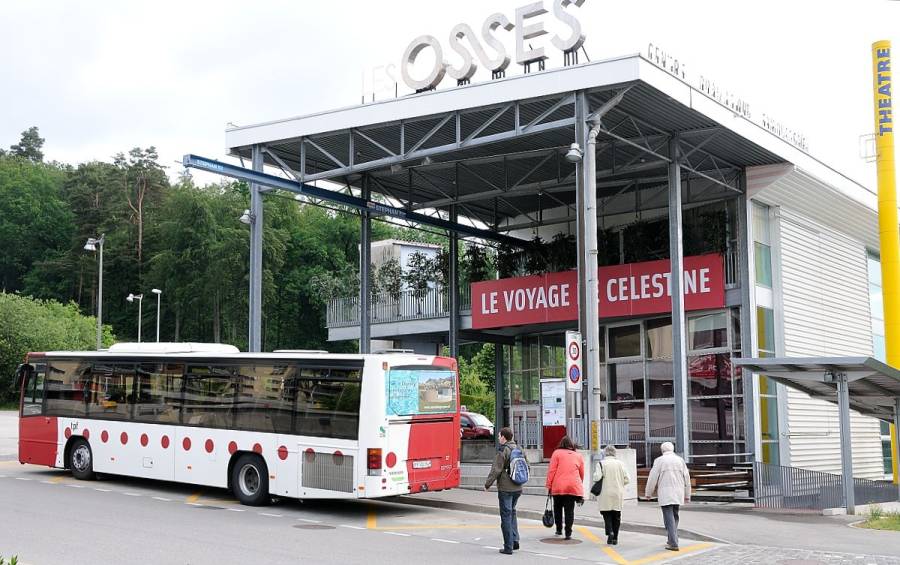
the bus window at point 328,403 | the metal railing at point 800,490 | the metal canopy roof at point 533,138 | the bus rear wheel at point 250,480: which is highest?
the metal canopy roof at point 533,138

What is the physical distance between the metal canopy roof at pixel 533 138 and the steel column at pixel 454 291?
1.74 metres

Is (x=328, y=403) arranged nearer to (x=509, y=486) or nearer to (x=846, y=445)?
(x=509, y=486)

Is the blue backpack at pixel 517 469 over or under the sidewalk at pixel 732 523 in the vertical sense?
over

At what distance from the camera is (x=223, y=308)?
79.2 meters

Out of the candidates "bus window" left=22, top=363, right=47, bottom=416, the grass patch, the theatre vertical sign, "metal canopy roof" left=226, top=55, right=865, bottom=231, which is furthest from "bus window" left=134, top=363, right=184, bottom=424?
the theatre vertical sign

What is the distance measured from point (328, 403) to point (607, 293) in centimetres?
1405

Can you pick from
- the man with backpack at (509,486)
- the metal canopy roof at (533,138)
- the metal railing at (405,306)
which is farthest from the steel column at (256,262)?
the man with backpack at (509,486)

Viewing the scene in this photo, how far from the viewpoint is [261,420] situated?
688 inches

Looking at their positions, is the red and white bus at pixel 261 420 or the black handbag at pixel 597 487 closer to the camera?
the black handbag at pixel 597 487

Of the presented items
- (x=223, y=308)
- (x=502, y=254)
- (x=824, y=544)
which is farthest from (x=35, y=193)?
(x=824, y=544)

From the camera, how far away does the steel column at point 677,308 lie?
78.2 ft

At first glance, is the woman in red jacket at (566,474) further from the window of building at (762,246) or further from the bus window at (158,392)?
the window of building at (762,246)

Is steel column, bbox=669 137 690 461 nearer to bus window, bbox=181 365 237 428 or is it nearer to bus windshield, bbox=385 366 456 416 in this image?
bus windshield, bbox=385 366 456 416

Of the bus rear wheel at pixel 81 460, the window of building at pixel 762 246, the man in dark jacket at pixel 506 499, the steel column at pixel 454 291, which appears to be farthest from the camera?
the steel column at pixel 454 291
